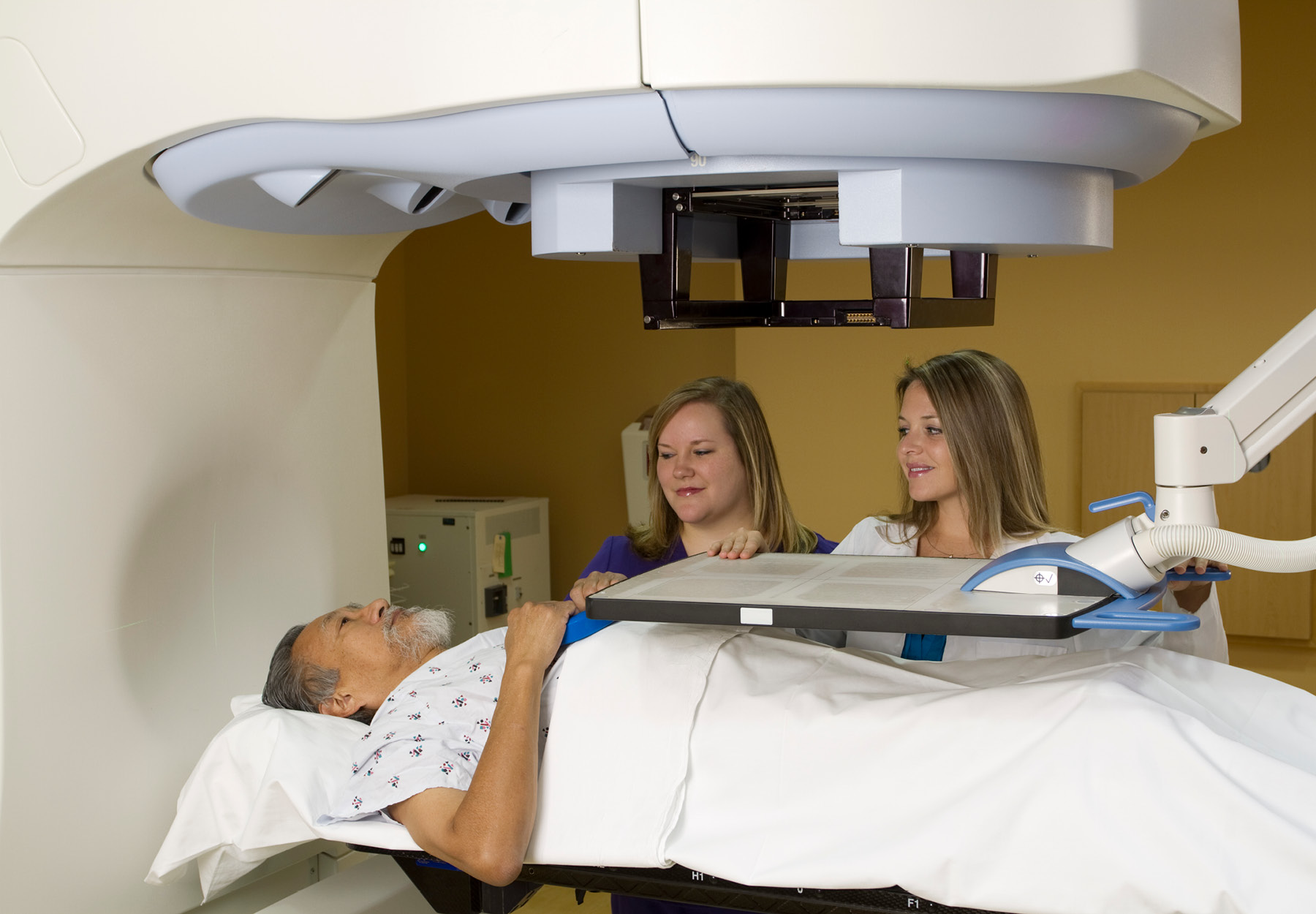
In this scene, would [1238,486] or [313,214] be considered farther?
[1238,486]

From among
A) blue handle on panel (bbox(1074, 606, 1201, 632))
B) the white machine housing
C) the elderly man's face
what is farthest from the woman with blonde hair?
the white machine housing

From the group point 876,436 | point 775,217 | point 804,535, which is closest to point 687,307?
point 775,217

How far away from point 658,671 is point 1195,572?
1.93 feet

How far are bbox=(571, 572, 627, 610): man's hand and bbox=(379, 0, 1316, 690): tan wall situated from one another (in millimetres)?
2425

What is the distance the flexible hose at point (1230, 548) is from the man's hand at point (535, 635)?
0.70 m

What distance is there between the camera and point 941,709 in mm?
1172

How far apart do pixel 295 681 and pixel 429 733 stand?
0.35 metres

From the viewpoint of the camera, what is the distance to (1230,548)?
1.00 metres

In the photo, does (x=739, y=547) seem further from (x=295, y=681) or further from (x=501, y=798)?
(x=295, y=681)

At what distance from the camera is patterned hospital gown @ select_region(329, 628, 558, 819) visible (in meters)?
1.35

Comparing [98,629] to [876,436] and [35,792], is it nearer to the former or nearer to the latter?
[35,792]

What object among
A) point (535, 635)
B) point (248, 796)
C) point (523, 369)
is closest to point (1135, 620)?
point (535, 635)

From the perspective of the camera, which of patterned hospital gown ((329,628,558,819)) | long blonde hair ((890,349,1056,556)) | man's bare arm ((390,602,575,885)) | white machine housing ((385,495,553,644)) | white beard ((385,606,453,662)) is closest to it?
man's bare arm ((390,602,575,885))

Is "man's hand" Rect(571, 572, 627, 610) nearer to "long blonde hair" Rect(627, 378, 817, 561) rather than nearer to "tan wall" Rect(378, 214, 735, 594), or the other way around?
"long blonde hair" Rect(627, 378, 817, 561)
